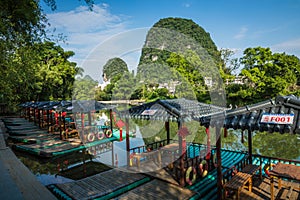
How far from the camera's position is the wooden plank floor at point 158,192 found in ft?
15.1

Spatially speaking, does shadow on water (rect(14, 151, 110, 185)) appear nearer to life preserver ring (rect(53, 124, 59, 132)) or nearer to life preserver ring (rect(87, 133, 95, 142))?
life preserver ring (rect(87, 133, 95, 142))

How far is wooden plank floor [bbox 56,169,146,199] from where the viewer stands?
502 cm

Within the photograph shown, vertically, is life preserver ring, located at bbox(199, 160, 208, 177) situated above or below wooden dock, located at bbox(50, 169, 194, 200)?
above

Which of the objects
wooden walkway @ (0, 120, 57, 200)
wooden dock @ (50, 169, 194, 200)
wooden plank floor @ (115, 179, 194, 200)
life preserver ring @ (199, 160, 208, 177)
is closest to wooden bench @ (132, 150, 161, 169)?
wooden dock @ (50, 169, 194, 200)

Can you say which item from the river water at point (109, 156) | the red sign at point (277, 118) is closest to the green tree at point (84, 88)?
the river water at point (109, 156)

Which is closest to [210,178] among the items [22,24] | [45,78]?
[22,24]

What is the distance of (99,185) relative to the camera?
5449mm

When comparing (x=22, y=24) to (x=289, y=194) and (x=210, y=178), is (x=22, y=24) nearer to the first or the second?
(x=210, y=178)

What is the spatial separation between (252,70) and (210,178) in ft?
48.4

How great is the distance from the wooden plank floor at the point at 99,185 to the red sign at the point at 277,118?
3701mm

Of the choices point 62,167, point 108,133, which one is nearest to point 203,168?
point 62,167

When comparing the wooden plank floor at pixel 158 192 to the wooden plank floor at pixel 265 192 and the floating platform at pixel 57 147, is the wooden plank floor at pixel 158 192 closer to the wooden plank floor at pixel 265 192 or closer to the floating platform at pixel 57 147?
the wooden plank floor at pixel 265 192

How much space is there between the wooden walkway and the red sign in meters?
4.05

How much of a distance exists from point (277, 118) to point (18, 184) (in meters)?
6.22
